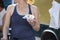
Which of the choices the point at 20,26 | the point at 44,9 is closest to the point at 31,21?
the point at 20,26

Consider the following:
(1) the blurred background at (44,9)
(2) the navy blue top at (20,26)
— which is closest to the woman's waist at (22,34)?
(2) the navy blue top at (20,26)

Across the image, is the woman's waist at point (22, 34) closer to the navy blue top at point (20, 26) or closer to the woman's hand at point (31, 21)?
the navy blue top at point (20, 26)

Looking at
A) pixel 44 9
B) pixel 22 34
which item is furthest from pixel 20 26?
pixel 44 9

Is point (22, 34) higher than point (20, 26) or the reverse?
the reverse

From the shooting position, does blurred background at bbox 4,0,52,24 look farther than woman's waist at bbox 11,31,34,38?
Yes

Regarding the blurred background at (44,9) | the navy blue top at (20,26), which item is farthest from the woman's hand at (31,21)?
the blurred background at (44,9)

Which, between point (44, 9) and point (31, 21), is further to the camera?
point (44, 9)

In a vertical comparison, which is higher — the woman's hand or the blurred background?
the woman's hand

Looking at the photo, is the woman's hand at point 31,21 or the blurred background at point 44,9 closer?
the woman's hand at point 31,21

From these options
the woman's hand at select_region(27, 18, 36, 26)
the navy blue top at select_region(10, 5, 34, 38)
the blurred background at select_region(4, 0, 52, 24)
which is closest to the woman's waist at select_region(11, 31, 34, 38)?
the navy blue top at select_region(10, 5, 34, 38)

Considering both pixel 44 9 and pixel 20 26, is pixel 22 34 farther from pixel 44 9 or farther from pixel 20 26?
pixel 44 9

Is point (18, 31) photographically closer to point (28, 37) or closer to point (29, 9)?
point (28, 37)

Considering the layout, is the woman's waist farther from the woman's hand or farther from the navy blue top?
the woman's hand

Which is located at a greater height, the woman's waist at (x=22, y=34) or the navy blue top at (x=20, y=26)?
the navy blue top at (x=20, y=26)
